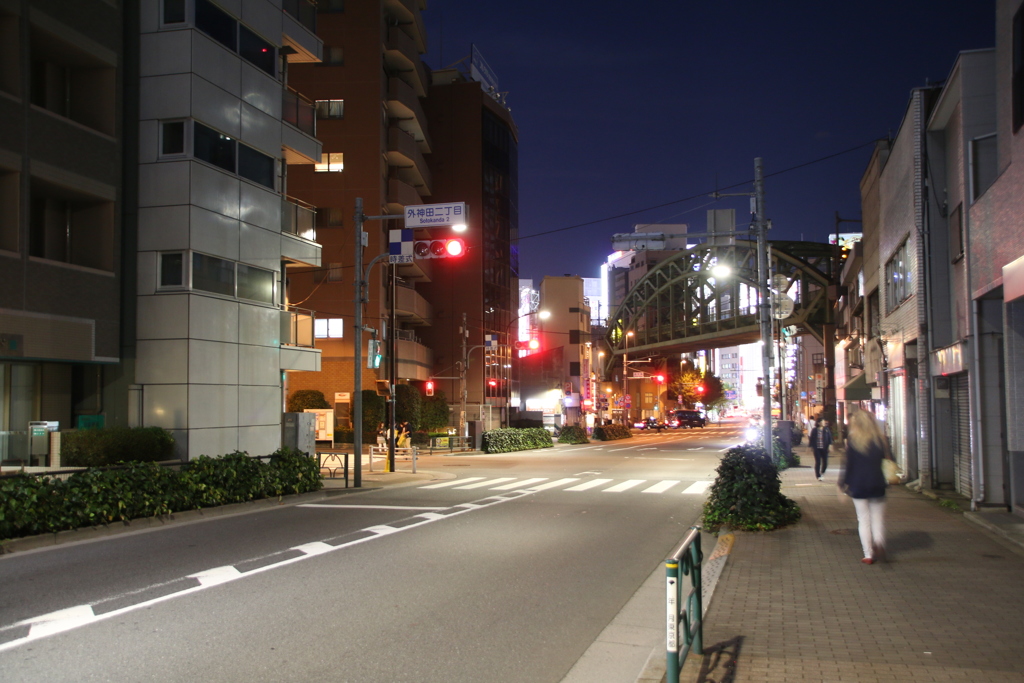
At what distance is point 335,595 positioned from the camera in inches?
352

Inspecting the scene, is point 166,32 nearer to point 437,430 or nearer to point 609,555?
point 609,555

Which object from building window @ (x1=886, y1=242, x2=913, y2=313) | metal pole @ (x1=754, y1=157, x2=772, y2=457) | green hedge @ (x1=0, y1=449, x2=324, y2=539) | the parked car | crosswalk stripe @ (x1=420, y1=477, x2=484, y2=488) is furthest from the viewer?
the parked car

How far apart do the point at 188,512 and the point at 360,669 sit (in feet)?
33.7

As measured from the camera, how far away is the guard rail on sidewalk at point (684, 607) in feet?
17.0

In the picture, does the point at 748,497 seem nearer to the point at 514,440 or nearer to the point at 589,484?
the point at 589,484

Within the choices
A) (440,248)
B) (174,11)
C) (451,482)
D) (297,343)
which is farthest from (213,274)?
(451,482)

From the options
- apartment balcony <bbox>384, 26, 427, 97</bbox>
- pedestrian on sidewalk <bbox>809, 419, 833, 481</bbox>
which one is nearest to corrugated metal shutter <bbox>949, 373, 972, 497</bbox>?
pedestrian on sidewalk <bbox>809, 419, 833, 481</bbox>

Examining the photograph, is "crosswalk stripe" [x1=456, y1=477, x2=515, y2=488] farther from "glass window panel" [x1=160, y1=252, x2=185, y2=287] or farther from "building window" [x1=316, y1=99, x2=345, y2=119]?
"building window" [x1=316, y1=99, x2=345, y2=119]

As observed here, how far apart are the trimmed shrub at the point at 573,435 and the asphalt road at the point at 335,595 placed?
4002 centimetres

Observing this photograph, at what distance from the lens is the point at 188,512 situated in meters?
15.3

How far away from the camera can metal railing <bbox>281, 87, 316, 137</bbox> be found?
25.9 m

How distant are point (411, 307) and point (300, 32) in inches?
990

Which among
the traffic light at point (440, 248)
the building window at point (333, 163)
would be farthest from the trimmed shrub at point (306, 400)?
the traffic light at point (440, 248)

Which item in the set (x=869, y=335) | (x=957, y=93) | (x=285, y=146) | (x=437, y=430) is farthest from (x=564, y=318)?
(x=957, y=93)
